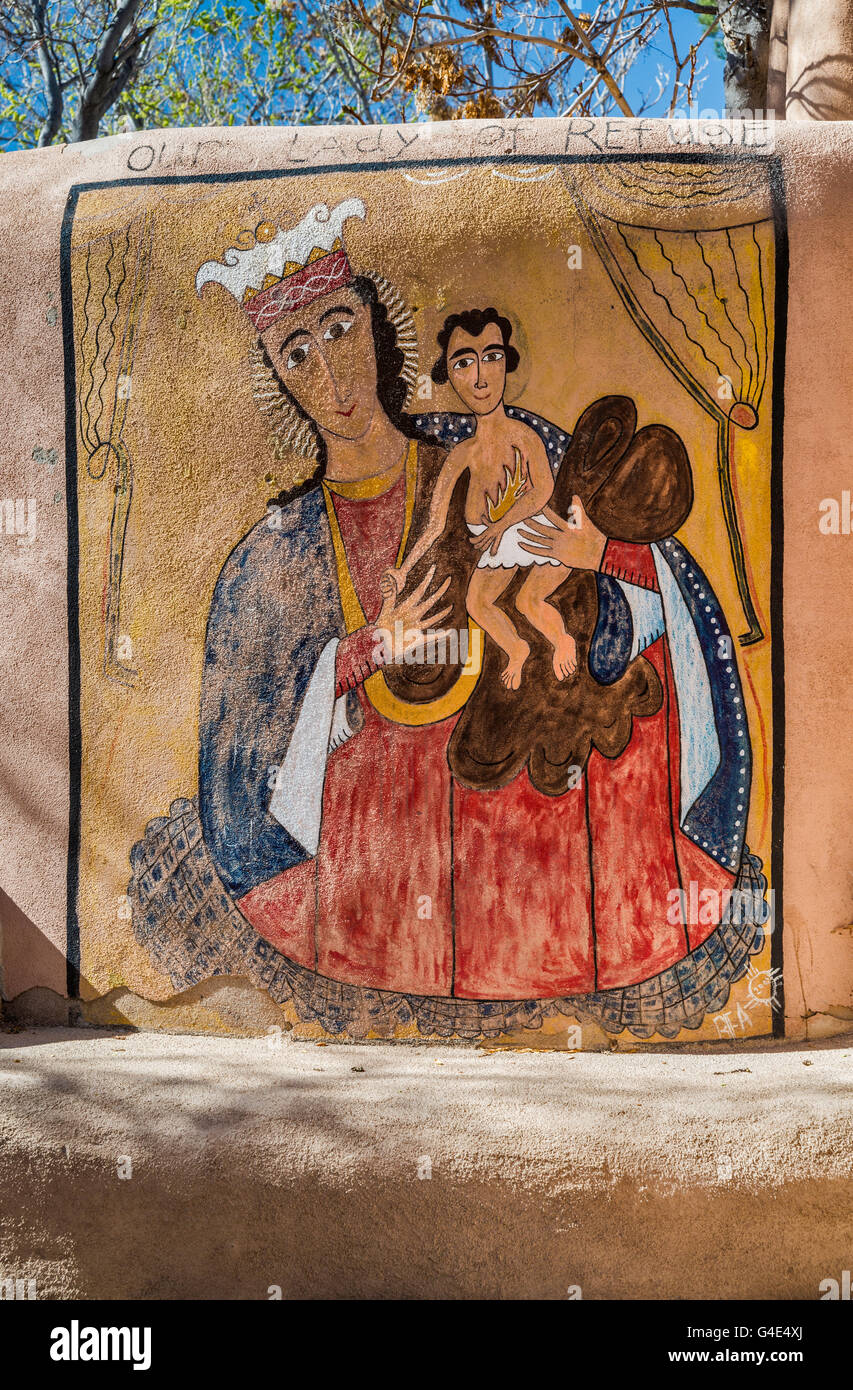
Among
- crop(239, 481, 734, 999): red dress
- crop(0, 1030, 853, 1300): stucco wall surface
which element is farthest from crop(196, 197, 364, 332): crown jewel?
crop(0, 1030, 853, 1300): stucco wall surface

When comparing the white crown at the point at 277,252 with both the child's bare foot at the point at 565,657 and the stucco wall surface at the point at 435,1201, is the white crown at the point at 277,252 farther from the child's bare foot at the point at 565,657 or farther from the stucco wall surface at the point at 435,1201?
the stucco wall surface at the point at 435,1201

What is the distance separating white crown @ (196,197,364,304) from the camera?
4.30m

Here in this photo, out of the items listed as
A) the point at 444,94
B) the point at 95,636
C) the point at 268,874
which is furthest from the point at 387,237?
the point at 444,94

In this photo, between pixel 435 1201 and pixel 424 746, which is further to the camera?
pixel 424 746

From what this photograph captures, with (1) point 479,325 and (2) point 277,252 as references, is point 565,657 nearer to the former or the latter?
(1) point 479,325

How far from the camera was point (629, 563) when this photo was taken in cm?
423

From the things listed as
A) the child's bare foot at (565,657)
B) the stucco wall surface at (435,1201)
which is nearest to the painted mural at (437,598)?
the child's bare foot at (565,657)

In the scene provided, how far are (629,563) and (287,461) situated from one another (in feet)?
4.38

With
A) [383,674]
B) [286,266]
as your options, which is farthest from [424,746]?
[286,266]

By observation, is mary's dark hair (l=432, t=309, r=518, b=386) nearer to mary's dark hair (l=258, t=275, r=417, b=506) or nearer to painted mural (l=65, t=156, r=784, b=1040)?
painted mural (l=65, t=156, r=784, b=1040)

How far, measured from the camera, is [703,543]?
4199 mm

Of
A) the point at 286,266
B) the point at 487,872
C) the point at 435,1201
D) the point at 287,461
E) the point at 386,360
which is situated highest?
the point at 286,266

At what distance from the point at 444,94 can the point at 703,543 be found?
5.42 m

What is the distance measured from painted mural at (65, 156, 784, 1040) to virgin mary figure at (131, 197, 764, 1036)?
1cm
